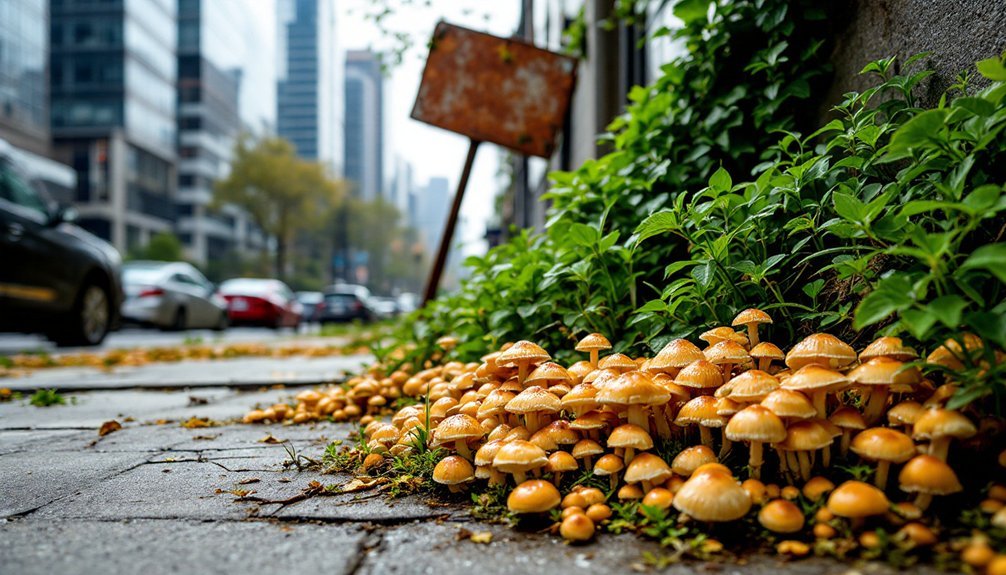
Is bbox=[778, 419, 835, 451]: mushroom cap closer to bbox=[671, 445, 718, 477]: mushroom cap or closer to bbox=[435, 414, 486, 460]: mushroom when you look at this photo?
bbox=[671, 445, 718, 477]: mushroom cap

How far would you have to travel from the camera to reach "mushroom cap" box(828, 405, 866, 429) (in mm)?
1668

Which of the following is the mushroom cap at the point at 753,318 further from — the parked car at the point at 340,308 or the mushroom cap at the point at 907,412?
the parked car at the point at 340,308

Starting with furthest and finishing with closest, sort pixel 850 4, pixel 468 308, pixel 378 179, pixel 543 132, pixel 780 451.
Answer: pixel 378 179 → pixel 543 132 → pixel 468 308 → pixel 850 4 → pixel 780 451

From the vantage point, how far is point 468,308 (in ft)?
13.0

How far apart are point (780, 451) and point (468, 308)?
7.98ft

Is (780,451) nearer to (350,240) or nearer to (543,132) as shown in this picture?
(543,132)

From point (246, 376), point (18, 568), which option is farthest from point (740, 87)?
point (246, 376)

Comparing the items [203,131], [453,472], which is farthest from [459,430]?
[203,131]

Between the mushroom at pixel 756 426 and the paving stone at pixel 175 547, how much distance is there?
101 cm

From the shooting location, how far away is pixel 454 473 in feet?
6.40

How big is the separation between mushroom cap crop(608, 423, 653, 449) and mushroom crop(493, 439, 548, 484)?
210 mm

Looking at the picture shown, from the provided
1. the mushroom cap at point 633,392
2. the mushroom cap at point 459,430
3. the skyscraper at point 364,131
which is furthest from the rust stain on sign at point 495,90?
the skyscraper at point 364,131

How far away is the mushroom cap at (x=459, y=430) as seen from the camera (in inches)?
80.6

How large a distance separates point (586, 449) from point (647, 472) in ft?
0.76
